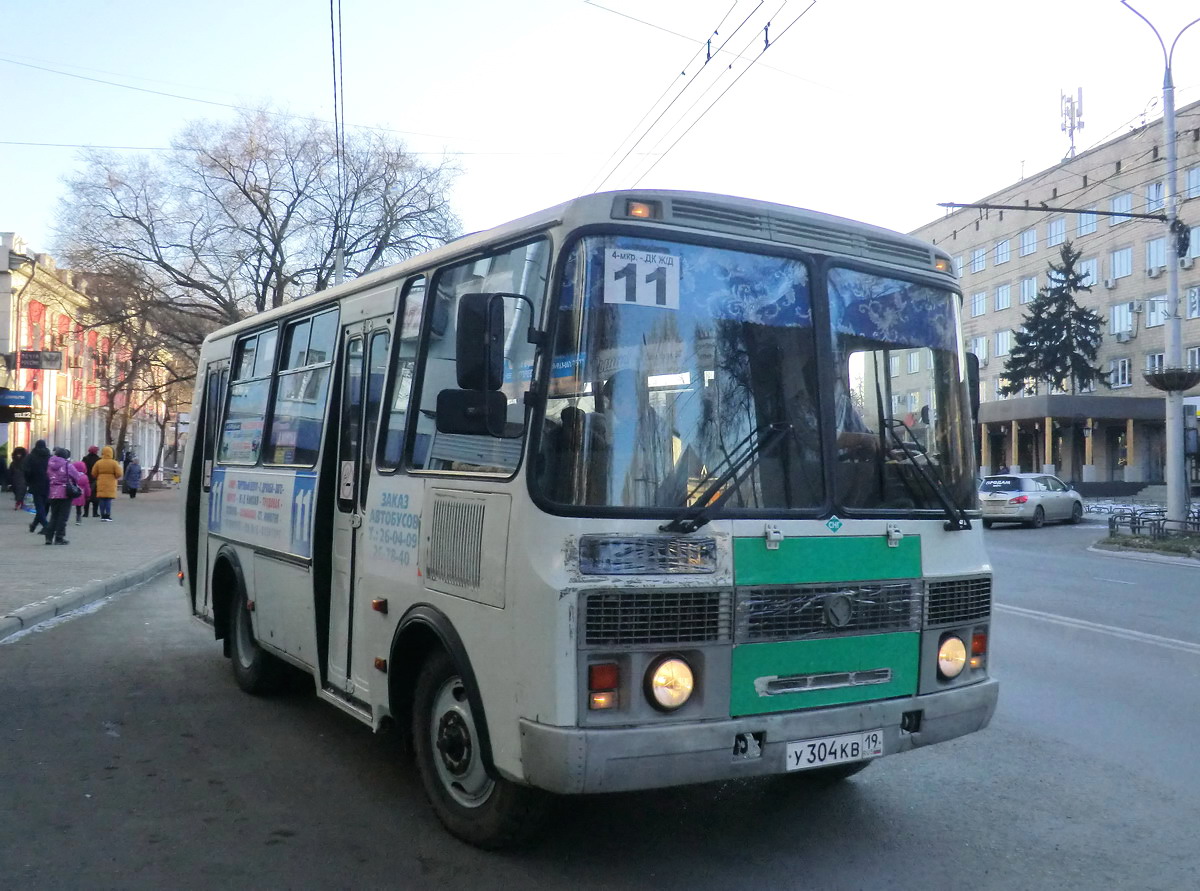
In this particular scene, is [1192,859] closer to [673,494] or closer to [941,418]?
[941,418]

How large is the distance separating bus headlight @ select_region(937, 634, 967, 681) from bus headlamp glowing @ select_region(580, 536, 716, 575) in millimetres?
1297

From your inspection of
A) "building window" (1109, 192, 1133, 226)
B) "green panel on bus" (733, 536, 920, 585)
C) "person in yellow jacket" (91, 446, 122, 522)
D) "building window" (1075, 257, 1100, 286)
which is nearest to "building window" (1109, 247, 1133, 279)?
"building window" (1075, 257, 1100, 286)

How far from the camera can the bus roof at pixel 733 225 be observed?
458cm

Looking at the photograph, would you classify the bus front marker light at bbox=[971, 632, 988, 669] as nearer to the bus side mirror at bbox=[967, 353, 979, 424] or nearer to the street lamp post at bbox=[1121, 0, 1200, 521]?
the bus side mirror at bbox=[967, 353, 979, 424]

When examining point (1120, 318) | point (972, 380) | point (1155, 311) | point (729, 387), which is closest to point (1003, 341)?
point (1120, 318)

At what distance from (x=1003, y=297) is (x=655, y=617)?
62292 mm

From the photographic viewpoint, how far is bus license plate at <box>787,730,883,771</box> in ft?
14.9

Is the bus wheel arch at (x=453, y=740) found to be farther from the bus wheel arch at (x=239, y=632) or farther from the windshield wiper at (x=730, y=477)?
the bus wheel arch at (x=239, y=632)

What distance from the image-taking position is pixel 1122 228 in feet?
175

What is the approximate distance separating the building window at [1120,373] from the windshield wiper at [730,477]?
2197 inches

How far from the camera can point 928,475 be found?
518cm

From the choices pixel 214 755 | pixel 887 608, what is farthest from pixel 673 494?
pixel 214 755

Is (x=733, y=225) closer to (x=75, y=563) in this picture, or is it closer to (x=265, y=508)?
(x=265, y=508)

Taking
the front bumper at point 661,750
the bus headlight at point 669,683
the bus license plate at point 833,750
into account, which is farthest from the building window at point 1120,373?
the bus headlight at point 669,683
